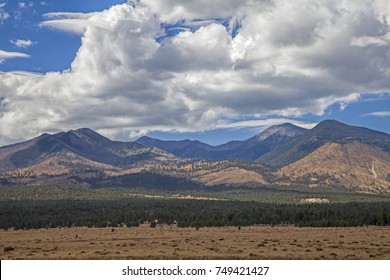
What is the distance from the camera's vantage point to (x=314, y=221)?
596 ft

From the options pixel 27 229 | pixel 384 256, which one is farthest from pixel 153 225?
pixel 384 256

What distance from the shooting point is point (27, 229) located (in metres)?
196

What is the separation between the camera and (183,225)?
192 meters

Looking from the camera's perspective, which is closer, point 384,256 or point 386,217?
point 384,256

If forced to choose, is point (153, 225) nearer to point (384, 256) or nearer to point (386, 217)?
point (386, 217)

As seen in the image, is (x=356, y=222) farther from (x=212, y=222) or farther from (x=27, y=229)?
(x=27, y=229)
